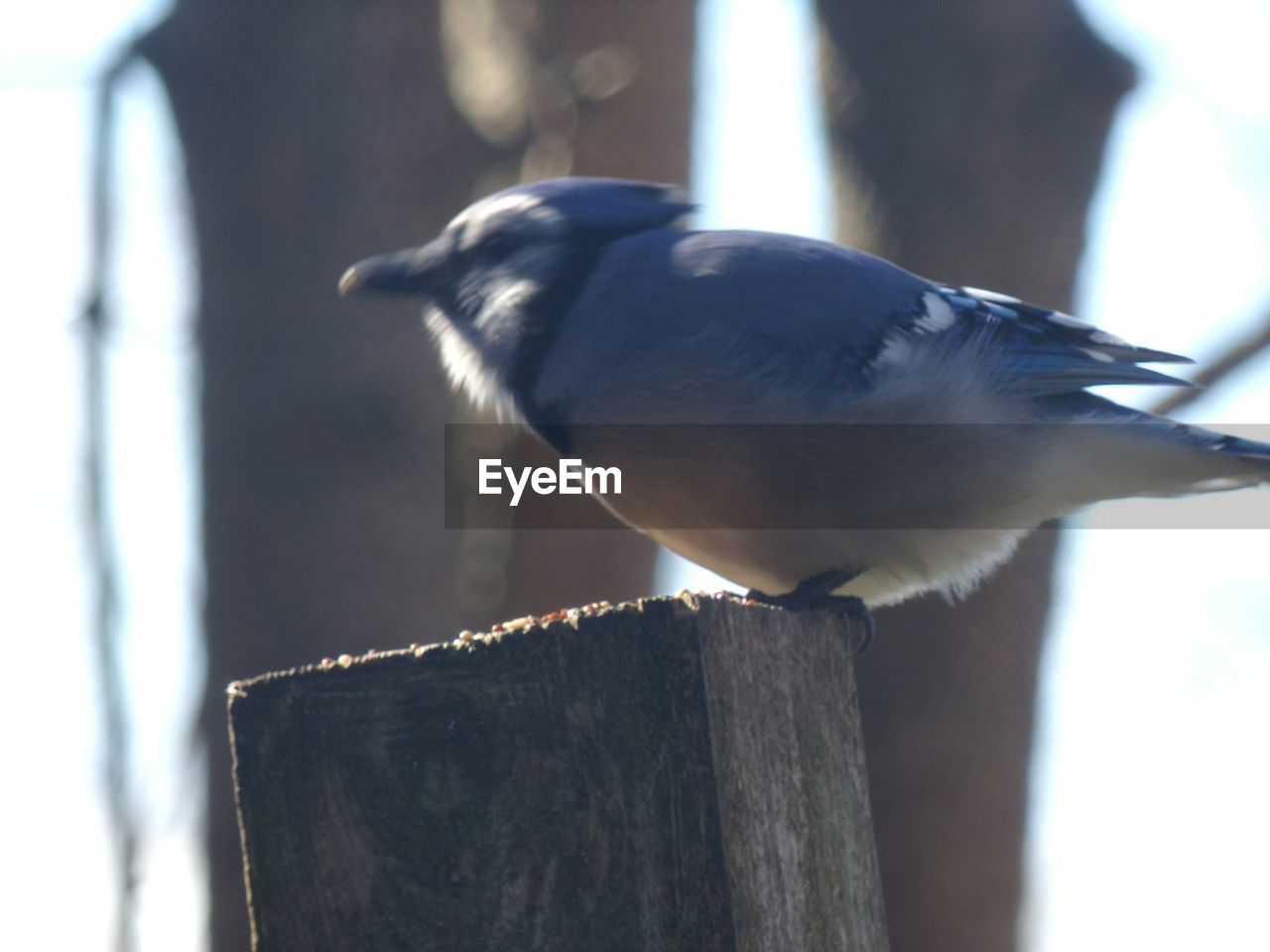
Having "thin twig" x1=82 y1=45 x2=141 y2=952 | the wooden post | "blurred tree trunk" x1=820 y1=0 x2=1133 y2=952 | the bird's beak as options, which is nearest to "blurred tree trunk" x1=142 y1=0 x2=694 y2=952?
"thin twig" x1=82 y1=45 x2=141 y2=952

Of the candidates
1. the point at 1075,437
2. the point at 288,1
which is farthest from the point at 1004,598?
the point at 288,1

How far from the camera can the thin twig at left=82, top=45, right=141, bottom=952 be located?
261 centimetres

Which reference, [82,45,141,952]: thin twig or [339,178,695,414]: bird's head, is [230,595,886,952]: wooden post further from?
[82,45,141,952]: thin twig

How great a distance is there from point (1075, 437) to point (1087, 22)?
1.15 m

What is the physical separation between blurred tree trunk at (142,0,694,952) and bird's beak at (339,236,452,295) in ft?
2.91

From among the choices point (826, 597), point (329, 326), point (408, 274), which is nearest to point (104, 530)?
point (329, 326)

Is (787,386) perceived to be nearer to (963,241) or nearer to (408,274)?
(408,274)

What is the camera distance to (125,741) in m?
2.63

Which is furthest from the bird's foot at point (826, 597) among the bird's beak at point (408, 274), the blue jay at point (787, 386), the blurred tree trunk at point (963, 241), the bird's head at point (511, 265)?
the blurred tree trunk at point (963, 241)

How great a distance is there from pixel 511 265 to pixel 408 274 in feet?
0.48

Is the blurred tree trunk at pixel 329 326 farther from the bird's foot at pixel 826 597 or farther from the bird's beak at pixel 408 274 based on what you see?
the bird's foot at pixel 826 597

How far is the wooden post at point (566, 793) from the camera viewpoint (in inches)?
42.2

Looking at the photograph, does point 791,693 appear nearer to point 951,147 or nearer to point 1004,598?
point 1004,598

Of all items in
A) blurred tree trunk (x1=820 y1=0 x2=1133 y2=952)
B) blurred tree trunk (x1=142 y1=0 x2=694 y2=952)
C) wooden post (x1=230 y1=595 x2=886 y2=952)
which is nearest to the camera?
wooden post (x1=230 y1=595 x2=886 y2=952)
